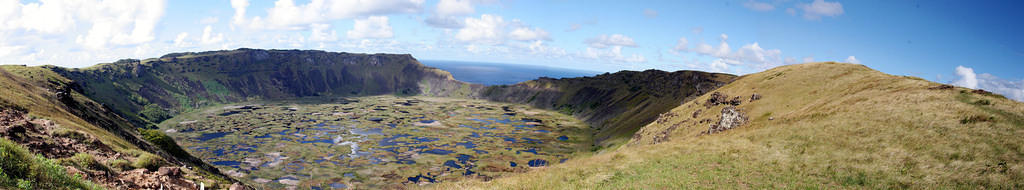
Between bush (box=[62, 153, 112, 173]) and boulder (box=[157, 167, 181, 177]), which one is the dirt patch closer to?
boulder (box=[157, 167, 181, 177])

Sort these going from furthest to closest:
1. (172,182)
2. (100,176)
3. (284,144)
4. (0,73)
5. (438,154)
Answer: (284,144) → (438,154) → (0,73) → (172,182) → (100,176)

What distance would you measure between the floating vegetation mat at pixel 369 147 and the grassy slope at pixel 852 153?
4480cm

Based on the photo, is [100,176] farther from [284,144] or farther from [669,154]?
[284,144]

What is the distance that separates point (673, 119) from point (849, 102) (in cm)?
3856

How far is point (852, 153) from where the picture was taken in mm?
30297

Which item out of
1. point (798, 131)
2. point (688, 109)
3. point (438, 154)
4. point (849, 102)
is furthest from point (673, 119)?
point (438, 154)

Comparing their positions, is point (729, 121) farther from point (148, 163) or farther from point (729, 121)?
point (148, 163)

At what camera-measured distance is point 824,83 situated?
60.3 m

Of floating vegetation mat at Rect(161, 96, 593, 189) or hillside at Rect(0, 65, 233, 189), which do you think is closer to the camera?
hillside at Rect(0, 65, 233, 189)

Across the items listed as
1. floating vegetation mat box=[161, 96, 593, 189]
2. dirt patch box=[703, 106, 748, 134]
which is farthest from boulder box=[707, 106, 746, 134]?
floating vegetation mat box=[161, 96, 593, 189]

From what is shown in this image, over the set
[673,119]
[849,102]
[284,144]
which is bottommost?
[284,144]

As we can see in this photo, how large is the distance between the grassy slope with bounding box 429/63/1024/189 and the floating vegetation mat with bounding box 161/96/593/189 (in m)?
44.8

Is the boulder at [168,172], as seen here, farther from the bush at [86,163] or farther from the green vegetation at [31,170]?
the green vegetation at [31,170]

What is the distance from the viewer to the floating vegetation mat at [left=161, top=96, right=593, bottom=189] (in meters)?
92.2
